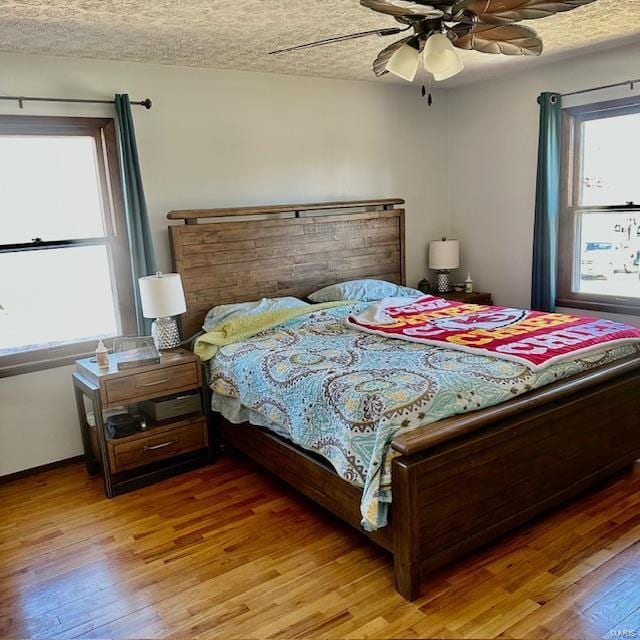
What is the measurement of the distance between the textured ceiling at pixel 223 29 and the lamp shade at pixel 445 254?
1.50 m

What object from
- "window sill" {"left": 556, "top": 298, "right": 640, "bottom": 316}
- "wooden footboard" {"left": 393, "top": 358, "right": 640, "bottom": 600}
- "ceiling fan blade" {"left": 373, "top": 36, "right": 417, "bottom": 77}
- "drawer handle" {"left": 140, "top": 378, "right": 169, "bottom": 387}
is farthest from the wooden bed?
"ceiling fan blade" {"left": 373, "top": 36, "right": 417, "bottom": 77}

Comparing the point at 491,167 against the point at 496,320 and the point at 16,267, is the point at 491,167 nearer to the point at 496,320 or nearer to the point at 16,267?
the point at 496,320

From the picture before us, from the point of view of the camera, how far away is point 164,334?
3.44 meters

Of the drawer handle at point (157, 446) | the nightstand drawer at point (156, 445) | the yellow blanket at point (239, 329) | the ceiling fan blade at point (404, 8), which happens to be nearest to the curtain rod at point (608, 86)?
the ceiling fan blade at point (404, 8)

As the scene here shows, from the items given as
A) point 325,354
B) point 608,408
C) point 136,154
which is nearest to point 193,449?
point 325,354

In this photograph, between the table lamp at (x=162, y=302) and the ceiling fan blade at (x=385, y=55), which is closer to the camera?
the ceiling fan blade at (x=385, y=55)

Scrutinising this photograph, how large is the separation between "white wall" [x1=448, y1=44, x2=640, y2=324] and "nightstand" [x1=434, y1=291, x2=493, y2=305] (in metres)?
0.14

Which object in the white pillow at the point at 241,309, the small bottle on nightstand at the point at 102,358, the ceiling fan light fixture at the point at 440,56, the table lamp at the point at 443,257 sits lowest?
the small bottle on nightstand at the point at 102,358

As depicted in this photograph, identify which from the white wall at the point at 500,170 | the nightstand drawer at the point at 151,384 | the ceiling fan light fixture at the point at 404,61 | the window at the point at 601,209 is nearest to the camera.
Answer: the ceiling fan light fixture at the point at 404,61

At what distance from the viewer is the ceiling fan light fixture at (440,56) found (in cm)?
217

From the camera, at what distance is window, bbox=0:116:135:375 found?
3303mm

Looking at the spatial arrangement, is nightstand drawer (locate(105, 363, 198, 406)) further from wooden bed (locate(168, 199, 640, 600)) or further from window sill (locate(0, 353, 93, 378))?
window sill (locate(0, 353, 93, 378))

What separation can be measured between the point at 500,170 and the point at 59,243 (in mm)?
3332

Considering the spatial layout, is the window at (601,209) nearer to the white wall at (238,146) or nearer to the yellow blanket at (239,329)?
the white wall at (238,146)
